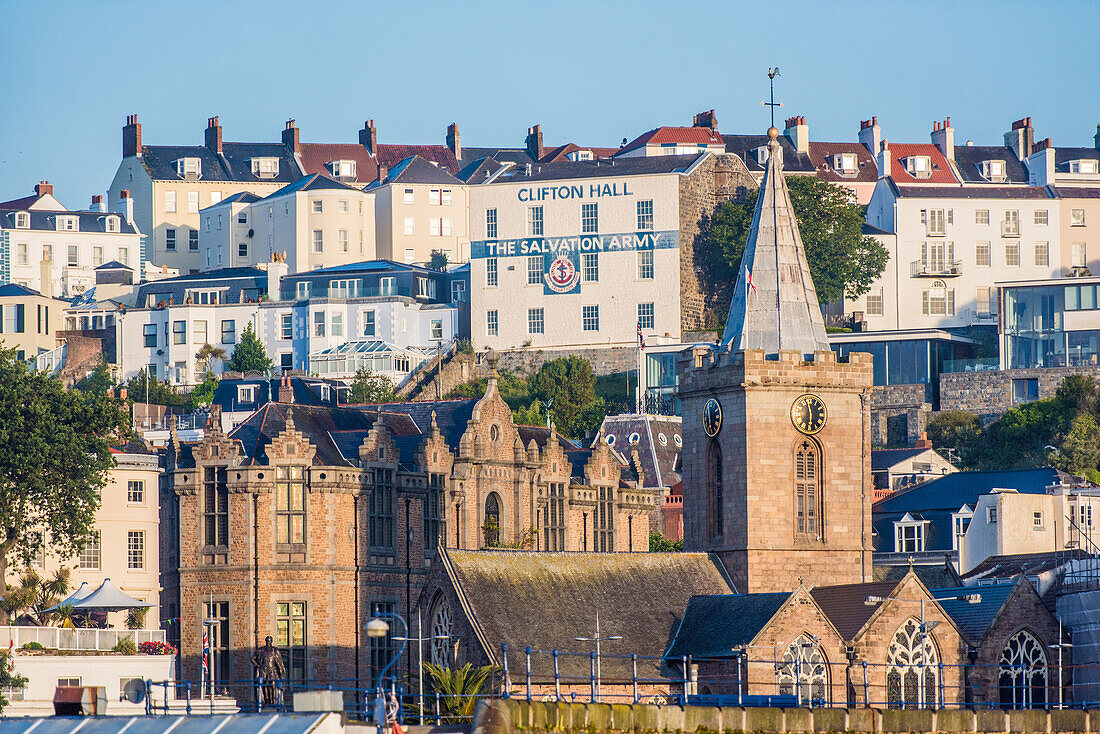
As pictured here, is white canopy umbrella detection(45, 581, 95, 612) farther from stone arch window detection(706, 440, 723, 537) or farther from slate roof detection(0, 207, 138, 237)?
slate roof detection(0, 207, 138, 237)

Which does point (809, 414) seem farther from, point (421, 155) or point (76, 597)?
point (421, 155)

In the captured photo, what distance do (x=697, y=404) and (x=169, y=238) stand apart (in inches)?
4405

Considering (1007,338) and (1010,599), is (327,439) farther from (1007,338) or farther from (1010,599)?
(1007,338)

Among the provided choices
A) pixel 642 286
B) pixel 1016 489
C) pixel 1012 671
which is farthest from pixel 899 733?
pixel 642 286

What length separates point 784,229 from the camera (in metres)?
64.8

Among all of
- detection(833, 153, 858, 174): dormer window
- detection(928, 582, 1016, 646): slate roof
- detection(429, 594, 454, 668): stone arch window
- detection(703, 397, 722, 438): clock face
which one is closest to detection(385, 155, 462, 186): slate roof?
detection(833, 153, 858, 174): dormer window

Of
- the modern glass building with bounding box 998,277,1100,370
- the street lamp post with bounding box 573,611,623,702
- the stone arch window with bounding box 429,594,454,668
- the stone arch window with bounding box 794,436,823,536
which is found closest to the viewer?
the street lamp post with bounding box 573,611,623,702

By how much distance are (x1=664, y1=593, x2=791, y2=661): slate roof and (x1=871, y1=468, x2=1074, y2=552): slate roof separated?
30147 mm

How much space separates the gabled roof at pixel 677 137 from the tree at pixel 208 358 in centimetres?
3154

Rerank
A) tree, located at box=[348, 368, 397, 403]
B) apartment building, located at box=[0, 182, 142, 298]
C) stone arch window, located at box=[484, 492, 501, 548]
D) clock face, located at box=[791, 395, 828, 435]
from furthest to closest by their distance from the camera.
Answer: apartment building, located at box=[0, 182, 142, 298], tree, located at box=[348, 368, 397, 403], stone arch window, located at box=[484, 492, 501, 548], clock face, located at box=[791, 395, 828, 435]

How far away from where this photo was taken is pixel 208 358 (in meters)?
141

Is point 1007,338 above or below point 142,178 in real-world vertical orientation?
below

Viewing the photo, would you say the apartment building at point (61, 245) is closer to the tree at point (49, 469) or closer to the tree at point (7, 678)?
the tree at point (49, 469)

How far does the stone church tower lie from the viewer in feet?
202
